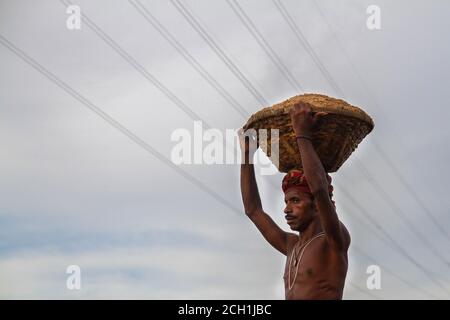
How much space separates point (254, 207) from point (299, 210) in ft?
3.36

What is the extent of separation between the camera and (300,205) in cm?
940

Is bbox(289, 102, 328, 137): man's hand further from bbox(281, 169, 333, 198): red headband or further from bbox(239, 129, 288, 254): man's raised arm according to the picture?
bbox(239, 129, 288, 254): man's raised arm

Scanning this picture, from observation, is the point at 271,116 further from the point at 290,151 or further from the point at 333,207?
the point at 333,207

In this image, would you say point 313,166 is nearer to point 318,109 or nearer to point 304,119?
point 304,119

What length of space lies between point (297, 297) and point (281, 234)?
1178mm

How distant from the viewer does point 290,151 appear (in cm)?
950

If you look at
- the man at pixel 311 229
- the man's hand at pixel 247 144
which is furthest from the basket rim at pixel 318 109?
the man's hand at pixel 247 144

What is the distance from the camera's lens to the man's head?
9391mm

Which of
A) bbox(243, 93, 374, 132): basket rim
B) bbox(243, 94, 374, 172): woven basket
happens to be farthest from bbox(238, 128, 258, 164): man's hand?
bbox(243, 93, 374, 132): basket rim

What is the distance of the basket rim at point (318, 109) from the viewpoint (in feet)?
29.3

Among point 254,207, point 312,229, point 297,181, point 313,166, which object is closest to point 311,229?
point 312,229

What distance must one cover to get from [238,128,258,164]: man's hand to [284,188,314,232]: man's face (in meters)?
0.80

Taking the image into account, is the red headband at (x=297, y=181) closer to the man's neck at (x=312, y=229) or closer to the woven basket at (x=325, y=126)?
the woven basket at (x=325, y=126)
